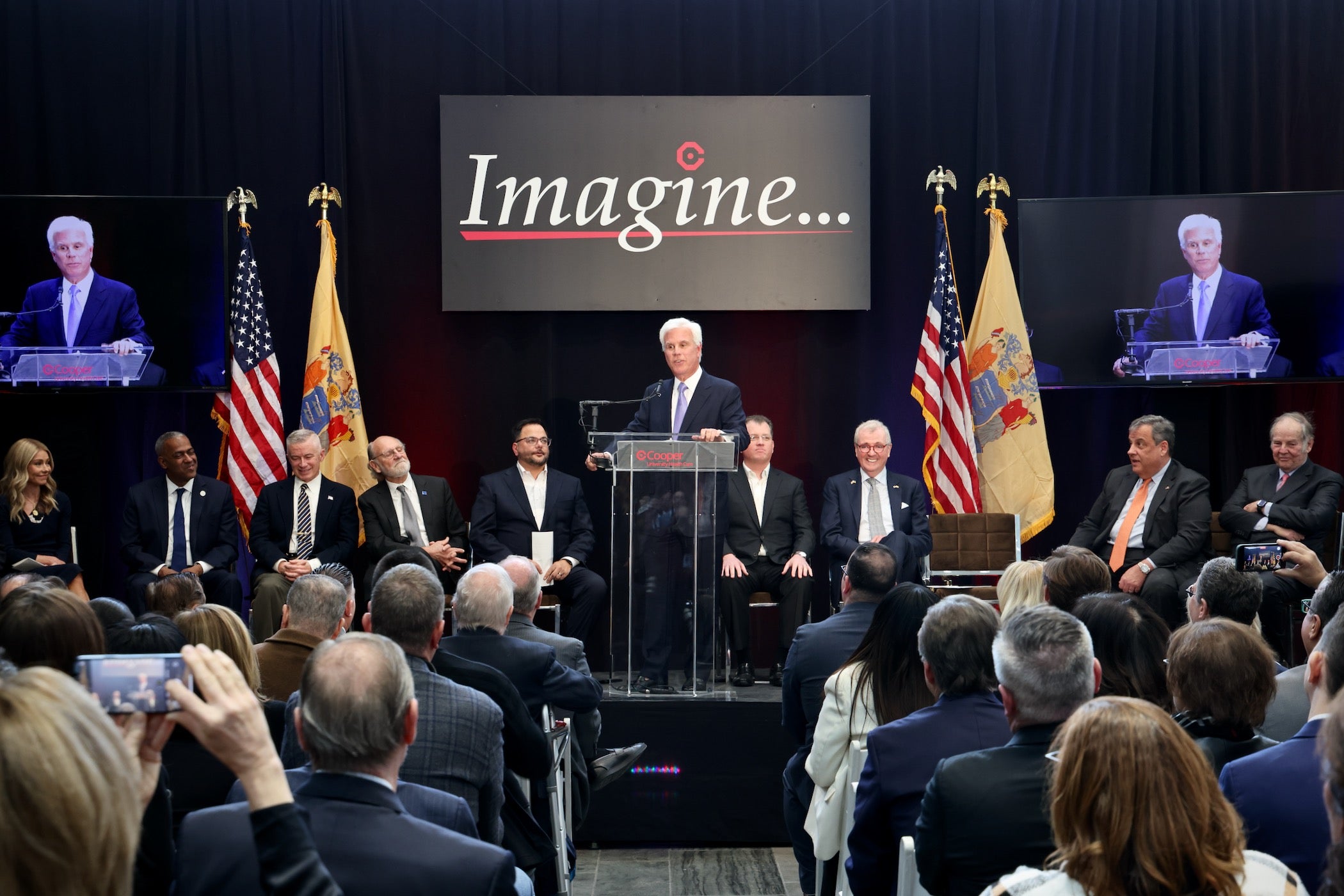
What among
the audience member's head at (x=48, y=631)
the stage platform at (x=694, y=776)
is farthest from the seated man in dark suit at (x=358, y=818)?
the stage platform at (x=694, y=776)

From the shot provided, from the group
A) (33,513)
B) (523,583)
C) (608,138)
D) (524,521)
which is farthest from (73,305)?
(523,583)

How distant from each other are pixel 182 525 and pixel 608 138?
3.27 metres

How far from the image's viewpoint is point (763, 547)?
6859 millimetres

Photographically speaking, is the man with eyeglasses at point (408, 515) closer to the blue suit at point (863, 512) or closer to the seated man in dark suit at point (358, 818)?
the blue suit at point (863, 512)

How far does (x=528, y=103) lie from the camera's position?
761 centimetres

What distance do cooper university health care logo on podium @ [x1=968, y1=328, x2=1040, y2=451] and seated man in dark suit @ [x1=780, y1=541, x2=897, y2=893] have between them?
12.1 ft

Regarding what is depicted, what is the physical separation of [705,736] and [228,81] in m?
5.05

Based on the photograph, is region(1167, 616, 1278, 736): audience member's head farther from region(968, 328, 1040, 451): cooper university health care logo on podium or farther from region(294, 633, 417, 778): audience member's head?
region(968, 328, 1040, 451): cooper university health care logo on podium

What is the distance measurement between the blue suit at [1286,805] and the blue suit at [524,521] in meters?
4.90

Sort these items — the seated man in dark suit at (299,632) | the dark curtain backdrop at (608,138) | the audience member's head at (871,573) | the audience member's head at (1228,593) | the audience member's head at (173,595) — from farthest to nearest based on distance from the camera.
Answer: the dark curtain backdrop at (608,138), the audience member's head at (173,595), the audience member's head at (871,573), the audience member's head at (1228,593), the seated man in dark suit at (299,632)

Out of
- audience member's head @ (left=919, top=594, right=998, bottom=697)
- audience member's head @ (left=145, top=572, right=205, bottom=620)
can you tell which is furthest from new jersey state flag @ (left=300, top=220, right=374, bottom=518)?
audience member's head @ (left=919, top=594, right=998, bottom=697)

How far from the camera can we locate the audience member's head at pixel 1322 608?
10.1 ft

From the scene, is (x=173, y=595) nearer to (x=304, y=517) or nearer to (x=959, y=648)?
(x=959, y=648)

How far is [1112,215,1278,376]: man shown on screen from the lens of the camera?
715cm
